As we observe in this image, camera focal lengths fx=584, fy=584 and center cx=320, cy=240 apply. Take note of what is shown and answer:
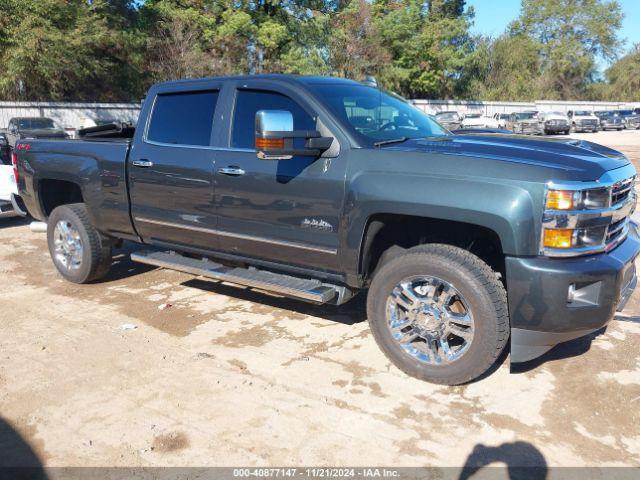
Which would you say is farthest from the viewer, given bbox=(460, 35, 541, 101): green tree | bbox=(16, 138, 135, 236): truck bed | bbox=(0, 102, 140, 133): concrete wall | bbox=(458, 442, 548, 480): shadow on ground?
bbox=(460, 35, 541, 101): green tree

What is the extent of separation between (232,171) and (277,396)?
5.69ft

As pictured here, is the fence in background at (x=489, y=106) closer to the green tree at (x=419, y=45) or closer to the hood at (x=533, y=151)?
the green tree at (x=419, y=45)

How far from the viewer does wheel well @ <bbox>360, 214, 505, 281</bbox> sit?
3824 millimetres

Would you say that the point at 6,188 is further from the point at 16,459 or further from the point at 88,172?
the point at 16,459

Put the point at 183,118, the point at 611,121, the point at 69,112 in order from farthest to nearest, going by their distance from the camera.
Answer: the point at 611,121 < the point at 69,112 < the point at 183,118

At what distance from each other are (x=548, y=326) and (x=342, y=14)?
3649 cm

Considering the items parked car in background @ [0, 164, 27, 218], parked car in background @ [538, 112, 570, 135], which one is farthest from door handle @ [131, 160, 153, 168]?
parked car in background @ [538, 112, 570, 135]

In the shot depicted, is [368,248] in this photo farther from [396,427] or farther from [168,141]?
[168,141]

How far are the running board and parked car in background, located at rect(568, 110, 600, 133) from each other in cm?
3810

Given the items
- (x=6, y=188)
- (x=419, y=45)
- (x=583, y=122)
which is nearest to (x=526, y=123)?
(x=583, y=122)

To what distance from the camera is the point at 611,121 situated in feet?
133

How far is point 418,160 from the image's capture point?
364 centimetres

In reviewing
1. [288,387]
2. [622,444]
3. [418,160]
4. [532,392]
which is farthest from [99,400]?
[622,444]

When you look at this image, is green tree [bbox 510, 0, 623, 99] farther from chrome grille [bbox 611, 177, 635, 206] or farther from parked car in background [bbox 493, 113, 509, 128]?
chrome grille [bbox 611, 177, 635, 206]
